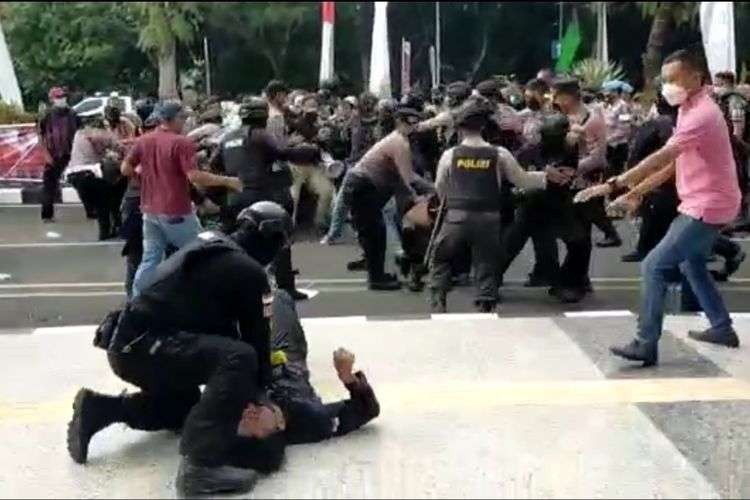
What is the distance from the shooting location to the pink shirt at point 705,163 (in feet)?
19.9

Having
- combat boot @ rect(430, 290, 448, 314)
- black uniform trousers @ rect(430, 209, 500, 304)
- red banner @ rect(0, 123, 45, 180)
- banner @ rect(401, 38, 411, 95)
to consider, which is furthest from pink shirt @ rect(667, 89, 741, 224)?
red banner @ rect(0, 123, 45, 180)

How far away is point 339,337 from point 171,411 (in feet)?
7.71

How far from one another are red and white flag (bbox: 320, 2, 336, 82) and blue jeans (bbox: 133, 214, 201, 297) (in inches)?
51.3

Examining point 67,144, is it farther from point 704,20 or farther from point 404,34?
point 704,20

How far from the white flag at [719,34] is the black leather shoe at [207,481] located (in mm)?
5295

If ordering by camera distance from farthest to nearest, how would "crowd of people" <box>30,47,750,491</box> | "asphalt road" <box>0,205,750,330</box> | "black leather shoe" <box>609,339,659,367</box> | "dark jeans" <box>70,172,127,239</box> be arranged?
1. "dark jeans" <box>70,172,127,239</box>
2. "asphalt road" <box>0,205,750,330</box>
3. "black leather shoe" <box>609,339,659,367</box>
4. "crowd of people" <box>30,47,750,491</box>

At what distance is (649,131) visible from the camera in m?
9.64

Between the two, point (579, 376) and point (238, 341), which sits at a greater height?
point (238, 341)

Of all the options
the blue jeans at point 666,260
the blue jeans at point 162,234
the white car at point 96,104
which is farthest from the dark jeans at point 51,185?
the blue jeans at point 666,260

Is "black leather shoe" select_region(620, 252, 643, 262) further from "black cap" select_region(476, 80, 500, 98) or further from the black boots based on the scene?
the black boots

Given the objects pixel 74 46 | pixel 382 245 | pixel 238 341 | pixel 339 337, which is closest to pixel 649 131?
pixel 382 245

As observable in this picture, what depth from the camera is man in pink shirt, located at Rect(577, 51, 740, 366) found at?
6.09 meters

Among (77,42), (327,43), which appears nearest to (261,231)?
(77,42)

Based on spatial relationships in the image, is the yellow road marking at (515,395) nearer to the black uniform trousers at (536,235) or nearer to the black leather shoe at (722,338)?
the black leather shoe at (722,338)
